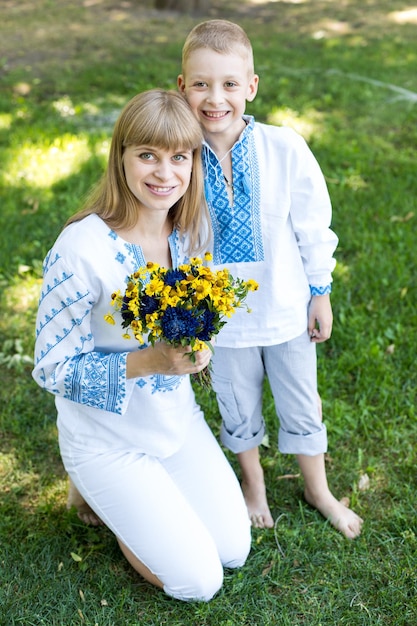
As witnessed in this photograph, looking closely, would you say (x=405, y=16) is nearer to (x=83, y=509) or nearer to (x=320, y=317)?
(x=320, y=317)

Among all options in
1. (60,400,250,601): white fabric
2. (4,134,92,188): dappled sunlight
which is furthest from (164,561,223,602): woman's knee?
(4,134,92,188): dappled sunlight

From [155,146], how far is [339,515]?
1487 mm

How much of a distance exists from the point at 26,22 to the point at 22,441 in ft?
23.1

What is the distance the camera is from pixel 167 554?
2393 mm

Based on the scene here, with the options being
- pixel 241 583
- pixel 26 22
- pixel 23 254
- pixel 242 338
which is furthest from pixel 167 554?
pixel 26 22

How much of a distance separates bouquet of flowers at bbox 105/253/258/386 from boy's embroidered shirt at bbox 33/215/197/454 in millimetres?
246

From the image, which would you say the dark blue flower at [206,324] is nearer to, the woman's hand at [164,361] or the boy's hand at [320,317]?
the woman's hand at [164,361]

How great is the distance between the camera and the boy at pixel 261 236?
2.26m

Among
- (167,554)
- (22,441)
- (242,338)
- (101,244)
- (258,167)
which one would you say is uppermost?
(258,167)

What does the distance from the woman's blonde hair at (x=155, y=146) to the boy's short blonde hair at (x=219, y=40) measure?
16cm

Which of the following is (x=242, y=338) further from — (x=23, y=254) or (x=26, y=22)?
(x=26, y=22)

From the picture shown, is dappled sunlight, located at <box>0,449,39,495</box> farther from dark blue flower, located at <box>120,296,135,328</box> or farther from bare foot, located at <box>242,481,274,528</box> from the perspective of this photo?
dark blue flower, located at <box>120,296,135,328</box>

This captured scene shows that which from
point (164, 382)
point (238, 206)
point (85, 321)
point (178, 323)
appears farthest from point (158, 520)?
point (238, 206)

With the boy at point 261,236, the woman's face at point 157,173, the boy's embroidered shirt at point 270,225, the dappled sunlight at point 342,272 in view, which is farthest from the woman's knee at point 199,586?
the dappled sunlight at point 342,272
